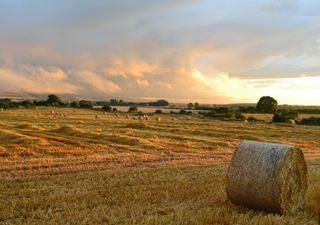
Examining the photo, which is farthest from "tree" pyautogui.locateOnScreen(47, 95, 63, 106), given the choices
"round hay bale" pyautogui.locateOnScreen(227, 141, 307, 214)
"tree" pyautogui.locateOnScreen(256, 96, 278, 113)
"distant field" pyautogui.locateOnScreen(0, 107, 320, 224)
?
"round hay bale" pyautogui.locateOnScreen(227, 141, 307, 214)

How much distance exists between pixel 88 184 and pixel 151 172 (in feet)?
11.1

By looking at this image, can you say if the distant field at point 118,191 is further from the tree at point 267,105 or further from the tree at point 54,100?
the tree at point 54,100

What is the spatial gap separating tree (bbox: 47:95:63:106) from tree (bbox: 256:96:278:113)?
56492mm

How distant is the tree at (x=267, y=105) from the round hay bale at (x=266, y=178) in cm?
10819

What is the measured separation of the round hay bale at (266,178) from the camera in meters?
10.2

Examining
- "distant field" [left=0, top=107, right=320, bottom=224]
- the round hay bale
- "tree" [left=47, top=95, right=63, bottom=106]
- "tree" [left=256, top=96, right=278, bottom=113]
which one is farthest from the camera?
"tree" [left=47, top=95, right=63, bottom=106]

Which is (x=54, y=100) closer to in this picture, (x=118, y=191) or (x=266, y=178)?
(x=118, y=191)

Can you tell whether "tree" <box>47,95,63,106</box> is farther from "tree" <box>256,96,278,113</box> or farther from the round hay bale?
the round hay bale

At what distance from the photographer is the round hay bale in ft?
33.6

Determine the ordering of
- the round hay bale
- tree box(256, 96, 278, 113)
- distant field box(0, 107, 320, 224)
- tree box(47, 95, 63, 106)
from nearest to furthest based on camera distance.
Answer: distant field box(0, 107, 320, 224) → the round hay bale → tree box(256, 96, 278, 113) → tree box(47, 95, 63, 106)

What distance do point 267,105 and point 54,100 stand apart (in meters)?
61.8

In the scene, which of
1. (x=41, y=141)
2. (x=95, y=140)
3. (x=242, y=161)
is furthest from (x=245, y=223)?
(x=95, y=140)

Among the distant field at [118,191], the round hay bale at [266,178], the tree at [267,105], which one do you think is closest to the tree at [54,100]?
the tree at [267,105]

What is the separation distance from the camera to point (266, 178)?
10.3m
